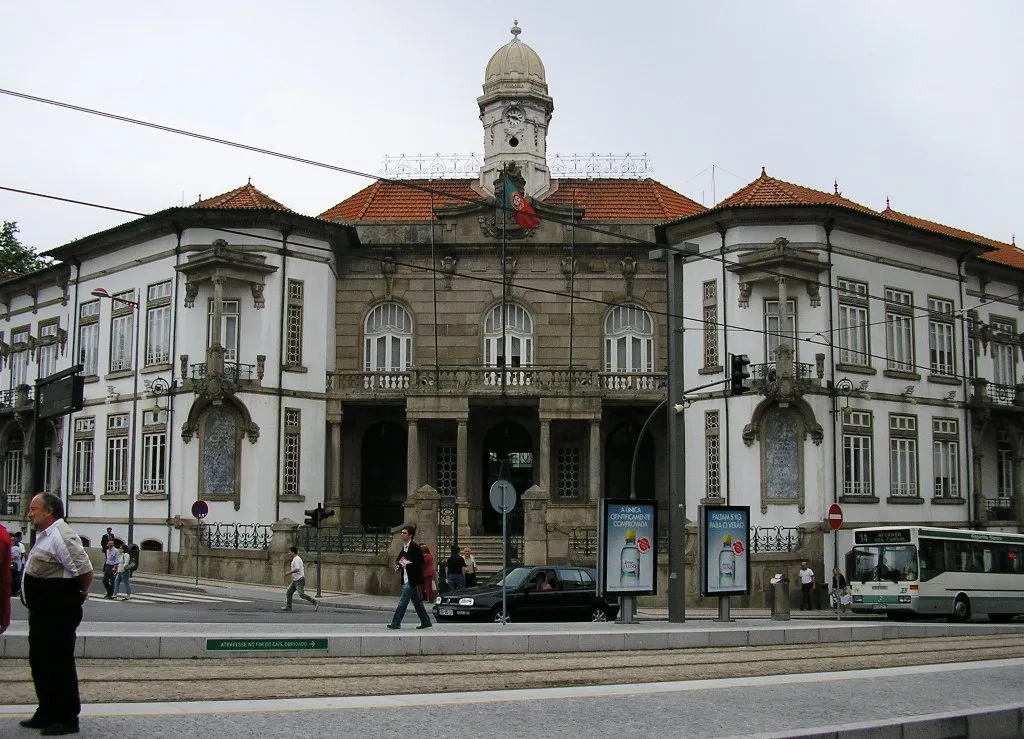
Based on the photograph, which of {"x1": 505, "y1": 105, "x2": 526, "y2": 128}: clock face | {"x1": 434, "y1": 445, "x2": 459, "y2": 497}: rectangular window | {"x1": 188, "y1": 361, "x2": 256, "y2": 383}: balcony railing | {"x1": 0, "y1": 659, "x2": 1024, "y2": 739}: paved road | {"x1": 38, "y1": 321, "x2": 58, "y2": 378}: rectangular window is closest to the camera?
{"x1": 0, "y1": 659, "x2": 1024, "y2": 739}: paved road

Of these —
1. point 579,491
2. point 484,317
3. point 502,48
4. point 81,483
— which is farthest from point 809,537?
point 81,483

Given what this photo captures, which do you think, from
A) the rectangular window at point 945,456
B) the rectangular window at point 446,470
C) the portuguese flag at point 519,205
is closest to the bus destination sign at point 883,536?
the rectangular window at point 945,456

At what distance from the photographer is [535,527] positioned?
35000mm

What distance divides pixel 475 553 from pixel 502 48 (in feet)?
63.9

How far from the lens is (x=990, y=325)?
149ft

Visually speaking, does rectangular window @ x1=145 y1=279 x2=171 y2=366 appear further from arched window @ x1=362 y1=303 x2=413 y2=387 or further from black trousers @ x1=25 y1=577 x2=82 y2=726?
Result: black trousers @ x1=25 y1=577 x2=82 y2=726

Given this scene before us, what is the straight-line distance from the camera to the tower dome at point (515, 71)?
150ft

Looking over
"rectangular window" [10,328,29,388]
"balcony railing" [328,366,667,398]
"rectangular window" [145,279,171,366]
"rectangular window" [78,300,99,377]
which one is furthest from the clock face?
"rectangular window" [10,328,29,388]

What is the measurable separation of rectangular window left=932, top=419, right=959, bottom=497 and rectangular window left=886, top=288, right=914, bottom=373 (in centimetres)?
244

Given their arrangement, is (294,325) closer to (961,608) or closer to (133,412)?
(133,412)

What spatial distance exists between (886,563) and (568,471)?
13.5 meters

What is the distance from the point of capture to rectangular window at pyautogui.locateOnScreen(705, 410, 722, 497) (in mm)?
39031

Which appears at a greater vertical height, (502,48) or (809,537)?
(502,48)

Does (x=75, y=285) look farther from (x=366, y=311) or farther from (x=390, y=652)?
(x=390, y=652)
